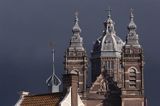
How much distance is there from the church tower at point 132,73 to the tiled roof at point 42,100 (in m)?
52.6

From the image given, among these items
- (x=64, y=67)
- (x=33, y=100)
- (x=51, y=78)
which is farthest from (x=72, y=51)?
(x=33, y=100)

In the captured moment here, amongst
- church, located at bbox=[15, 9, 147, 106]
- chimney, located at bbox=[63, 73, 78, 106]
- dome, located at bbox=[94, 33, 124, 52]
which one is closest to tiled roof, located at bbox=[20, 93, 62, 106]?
chimney, located at bbox=[63, 73, 78, 106]

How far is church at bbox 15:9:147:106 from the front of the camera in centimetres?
12181

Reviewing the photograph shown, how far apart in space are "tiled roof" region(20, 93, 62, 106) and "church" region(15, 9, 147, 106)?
4903 cm

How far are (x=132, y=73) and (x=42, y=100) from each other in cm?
5635

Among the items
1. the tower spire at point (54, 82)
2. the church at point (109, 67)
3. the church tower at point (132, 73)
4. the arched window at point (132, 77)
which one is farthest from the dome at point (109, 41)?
the tower spire at point (54, 82)

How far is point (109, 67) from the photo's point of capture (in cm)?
12738

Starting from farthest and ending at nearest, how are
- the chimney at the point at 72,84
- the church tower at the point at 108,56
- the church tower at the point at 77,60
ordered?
the church tower at the point at 108,56, the church tower at the point at 77,60, the chimney at the point at 72,84

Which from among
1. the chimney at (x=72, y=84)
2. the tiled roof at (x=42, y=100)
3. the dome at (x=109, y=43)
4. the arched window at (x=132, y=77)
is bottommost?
the tiled roof at (x=42, y=100)

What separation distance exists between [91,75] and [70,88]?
6372cm

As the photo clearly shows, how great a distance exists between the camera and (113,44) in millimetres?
128500

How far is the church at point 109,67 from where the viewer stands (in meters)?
122

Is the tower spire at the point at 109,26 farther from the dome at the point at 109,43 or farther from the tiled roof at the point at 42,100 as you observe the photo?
the tiled roof at the point at 42,100

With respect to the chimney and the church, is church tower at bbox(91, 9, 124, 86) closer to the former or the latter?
the church
